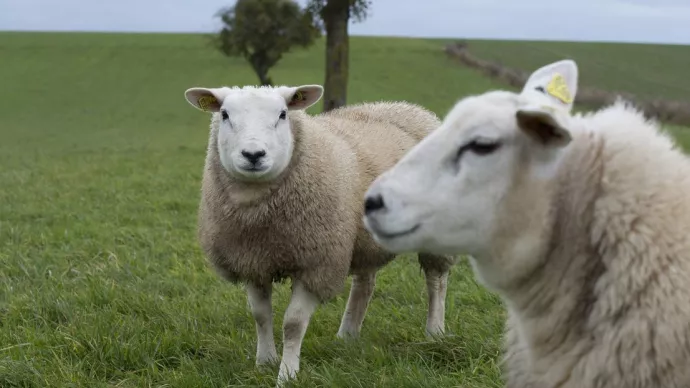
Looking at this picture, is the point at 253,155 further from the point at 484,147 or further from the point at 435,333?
the point at 484,147

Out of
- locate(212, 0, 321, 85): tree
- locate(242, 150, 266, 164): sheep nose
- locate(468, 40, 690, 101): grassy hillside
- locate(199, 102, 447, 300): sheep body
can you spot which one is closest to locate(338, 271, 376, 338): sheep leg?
locate(199, 102, 447, 300): sheep body

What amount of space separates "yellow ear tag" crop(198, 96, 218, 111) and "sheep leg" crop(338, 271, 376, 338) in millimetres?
1463

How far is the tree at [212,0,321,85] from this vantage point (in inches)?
1305

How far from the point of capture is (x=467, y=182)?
7.02 ft

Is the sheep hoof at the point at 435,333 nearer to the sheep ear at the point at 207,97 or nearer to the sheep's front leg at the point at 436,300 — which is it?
the sheep's front leg at the point at 436,300

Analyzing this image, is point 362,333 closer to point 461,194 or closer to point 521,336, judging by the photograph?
point 521,336

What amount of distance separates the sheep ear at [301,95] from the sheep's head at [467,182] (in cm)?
204

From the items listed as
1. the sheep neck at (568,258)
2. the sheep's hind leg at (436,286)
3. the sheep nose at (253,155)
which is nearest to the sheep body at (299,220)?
the sheep nose at (253,155)

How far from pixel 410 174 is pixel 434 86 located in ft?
113

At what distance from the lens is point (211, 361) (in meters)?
3.79

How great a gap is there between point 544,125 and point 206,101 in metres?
2.61

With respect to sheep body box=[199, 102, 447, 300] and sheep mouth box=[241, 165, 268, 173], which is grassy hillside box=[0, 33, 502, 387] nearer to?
sheep body box=[199, 102, 447, 300]

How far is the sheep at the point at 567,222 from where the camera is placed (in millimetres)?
2023

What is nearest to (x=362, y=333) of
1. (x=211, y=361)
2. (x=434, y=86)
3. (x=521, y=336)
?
(x=211, y=361)
